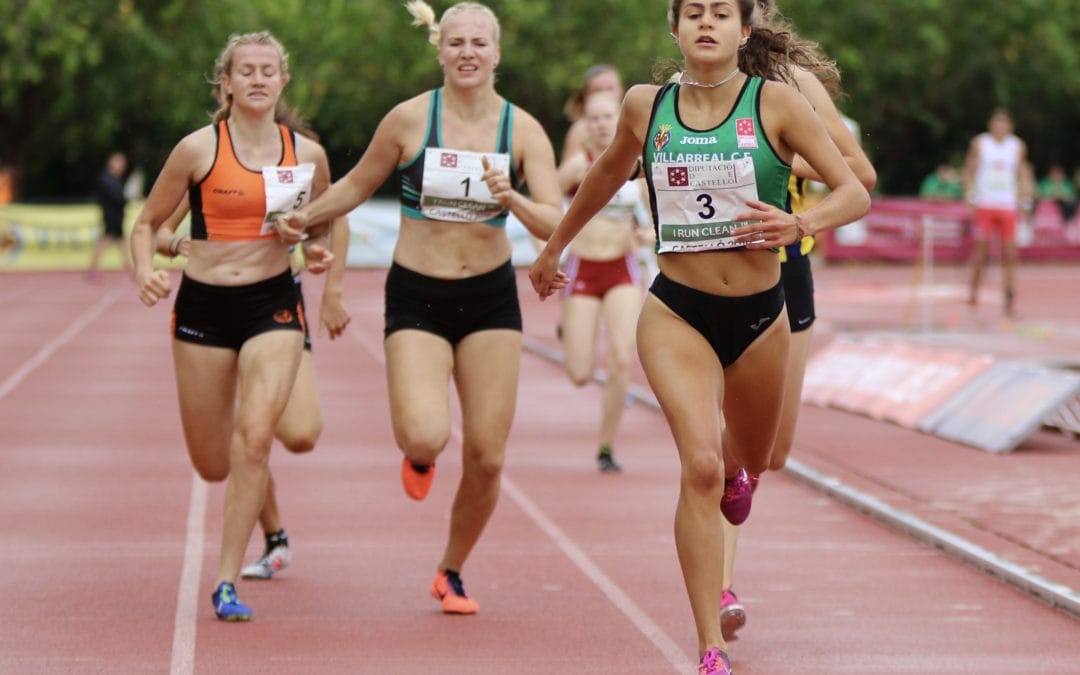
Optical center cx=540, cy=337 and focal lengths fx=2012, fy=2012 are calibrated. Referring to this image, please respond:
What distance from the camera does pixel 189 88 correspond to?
4228 cm

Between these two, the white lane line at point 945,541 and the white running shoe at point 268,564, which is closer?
the white lane line at point 945,541

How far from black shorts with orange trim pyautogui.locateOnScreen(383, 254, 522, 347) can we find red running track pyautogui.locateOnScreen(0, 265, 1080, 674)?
1.11m

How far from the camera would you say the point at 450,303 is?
7.50 m

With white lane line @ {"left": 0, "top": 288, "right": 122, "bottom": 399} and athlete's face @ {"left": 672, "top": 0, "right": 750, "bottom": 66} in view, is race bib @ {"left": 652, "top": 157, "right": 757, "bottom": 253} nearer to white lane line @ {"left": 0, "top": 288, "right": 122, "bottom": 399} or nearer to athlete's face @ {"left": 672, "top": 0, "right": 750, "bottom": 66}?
athlete's face @ {"left": 672, "top": 0, "right": 750, "bottom": 66}

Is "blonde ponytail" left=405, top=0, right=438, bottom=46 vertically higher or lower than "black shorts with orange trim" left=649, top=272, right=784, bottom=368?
higher

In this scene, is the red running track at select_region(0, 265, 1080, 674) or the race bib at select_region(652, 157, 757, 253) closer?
the race bib at select_region(652, 157, 757, 253)

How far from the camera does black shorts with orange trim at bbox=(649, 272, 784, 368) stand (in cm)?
626

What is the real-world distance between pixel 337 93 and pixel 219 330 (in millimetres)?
39306

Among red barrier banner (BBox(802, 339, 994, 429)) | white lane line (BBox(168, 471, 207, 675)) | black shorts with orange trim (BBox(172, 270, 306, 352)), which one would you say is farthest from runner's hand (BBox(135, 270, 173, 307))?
red barrier banner (BBox(802, 339, 994, 429))

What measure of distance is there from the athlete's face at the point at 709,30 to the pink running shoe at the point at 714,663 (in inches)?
69.8

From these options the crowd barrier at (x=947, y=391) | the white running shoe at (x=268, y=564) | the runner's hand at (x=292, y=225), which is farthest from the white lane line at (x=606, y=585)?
the crowd barrier at (x=947, y=391)

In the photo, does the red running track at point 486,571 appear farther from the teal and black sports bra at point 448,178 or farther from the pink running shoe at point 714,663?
the teal and black sports bra at point 448,178

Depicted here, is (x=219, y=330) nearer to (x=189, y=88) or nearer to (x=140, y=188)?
(x=189, y=88)

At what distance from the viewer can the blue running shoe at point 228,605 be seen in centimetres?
743
